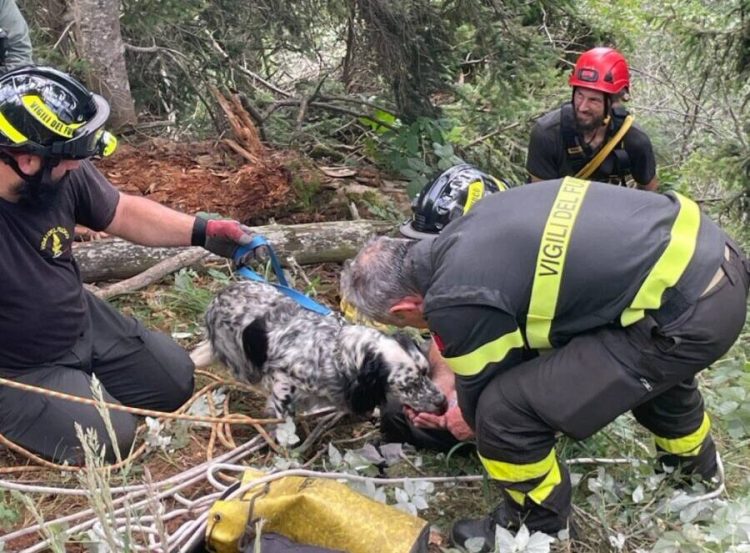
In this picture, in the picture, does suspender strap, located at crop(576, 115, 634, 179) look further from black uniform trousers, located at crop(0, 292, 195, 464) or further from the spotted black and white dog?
black uniform trousers, located at crop(0, 292, 195, 464)

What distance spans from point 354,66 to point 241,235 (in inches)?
180

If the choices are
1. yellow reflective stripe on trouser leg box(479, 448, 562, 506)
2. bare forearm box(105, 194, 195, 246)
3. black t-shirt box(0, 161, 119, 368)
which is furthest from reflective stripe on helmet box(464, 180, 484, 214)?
black t-shirt box(0, 161, 119, 368)

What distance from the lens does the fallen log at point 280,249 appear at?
523cm

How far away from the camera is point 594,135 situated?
5.80 metres

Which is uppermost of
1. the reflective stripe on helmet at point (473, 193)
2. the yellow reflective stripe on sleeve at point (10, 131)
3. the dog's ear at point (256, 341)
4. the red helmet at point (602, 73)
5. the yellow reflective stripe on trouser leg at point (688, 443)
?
the yellow reflective stripe on sleeve at point (10, 131)

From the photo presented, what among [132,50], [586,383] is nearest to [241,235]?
[586,383]

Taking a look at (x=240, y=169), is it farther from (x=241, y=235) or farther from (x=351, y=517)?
(x=351, y=517)

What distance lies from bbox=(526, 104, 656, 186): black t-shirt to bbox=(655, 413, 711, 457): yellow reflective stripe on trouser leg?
2.84 meters

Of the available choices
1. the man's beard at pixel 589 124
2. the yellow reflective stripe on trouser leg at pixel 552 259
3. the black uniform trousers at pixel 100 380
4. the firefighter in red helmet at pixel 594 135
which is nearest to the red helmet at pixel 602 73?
the firefighter in red helmet at pixel 594 135

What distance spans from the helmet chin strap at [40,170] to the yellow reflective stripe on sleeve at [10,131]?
14 cm

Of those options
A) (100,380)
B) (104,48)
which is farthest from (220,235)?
(104,48)

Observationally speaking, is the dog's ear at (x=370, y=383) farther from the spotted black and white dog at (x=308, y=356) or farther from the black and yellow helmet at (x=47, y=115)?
the black and yellow helmet at (x=47, y=115)

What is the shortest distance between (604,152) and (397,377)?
10.1 ft

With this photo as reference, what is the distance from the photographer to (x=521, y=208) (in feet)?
8.80
